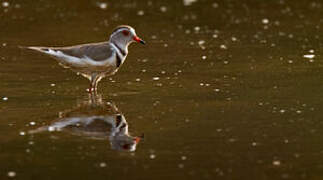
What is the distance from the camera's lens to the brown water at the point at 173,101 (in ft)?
26.1

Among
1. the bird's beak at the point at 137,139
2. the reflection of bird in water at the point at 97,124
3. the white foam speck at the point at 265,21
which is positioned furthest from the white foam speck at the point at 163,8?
the bird's beak at the point at 137,139

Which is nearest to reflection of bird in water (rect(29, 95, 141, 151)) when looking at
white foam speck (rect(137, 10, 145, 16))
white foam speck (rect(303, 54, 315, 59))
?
white foam speck (rect(303, 54, 315, 59))

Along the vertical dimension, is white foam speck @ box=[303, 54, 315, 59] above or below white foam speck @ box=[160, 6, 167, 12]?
below

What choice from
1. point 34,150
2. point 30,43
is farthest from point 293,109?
point 30,43

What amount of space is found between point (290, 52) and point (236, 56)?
3.19 ft

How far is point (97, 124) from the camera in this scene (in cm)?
957

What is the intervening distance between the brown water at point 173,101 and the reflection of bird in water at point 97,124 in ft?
0.07

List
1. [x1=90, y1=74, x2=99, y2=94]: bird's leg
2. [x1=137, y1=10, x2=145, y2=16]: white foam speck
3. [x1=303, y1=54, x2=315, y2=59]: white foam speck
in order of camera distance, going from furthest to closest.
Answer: [x1=137, y1=10, x2=145, y2=16]: white foam speck, [x1=303, y1=54, x2=315, y2=59]: white foam speck, [x1=90, y1=74, x2=99, y2=94]: bird's leg

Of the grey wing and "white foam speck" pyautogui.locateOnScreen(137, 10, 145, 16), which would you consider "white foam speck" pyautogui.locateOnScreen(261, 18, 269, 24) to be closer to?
"white foam speck" pyautogui.locateOnScreen(137, 10, 145, 16)

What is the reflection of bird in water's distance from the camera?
887cm

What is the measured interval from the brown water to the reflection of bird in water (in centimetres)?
2

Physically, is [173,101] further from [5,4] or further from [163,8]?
[5,4]

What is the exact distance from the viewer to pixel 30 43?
583 inches

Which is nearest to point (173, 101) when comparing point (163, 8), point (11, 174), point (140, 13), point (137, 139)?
point (137, 139)
